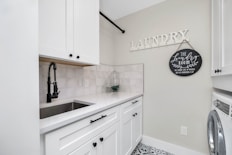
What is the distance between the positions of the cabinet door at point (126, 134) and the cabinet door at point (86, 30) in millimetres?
822

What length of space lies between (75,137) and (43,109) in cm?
54

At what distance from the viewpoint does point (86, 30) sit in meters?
1.23

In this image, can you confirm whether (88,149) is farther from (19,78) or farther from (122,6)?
(122,6)

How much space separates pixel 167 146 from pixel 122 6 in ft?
7.82

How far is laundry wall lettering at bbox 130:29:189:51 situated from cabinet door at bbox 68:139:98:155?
5.29 ft

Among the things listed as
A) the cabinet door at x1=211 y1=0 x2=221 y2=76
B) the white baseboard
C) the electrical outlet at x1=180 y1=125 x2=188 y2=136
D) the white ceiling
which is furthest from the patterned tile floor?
the white ceiling

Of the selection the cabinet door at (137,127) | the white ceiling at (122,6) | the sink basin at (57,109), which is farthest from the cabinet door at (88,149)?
the white ceiling at (122,6)

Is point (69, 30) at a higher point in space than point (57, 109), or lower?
higher

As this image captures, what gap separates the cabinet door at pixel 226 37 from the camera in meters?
0.89

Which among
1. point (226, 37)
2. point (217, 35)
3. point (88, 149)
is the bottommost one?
point (88, 149)

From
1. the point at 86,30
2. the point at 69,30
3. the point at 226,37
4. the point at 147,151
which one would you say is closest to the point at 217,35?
the point at 226,37

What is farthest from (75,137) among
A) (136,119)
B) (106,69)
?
(106,69)

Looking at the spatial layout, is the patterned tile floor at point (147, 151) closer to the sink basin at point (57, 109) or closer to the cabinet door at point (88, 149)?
the cabinet door at point (88, 149)

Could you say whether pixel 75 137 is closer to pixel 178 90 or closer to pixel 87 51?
pixel 87 51
